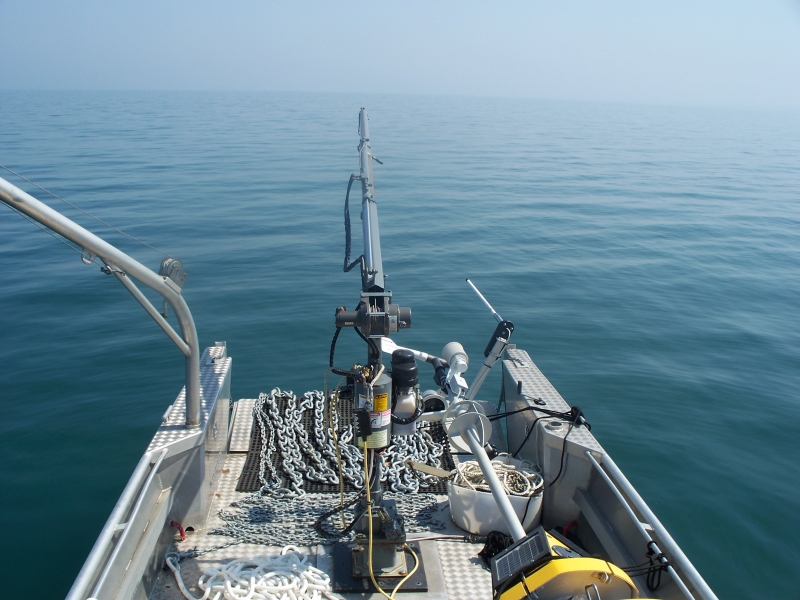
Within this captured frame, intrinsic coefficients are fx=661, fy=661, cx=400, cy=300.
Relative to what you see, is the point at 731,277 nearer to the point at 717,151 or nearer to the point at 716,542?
the point at 716,542

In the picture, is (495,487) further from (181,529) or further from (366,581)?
(181,529)

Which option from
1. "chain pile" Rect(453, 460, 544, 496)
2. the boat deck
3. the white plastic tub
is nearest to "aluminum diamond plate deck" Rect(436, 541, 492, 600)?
the boat deck

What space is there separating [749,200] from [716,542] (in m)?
18.3

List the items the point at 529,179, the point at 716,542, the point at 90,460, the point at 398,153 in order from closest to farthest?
the point at 716,542
the point at 90,460
the point at 529,179
the point at 398,153

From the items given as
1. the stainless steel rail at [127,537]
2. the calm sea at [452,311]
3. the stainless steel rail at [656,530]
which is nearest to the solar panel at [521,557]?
the stainless steel rail at [656,530]

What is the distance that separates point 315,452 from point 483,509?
5.06 ft

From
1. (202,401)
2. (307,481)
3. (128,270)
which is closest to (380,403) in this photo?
(128,270)

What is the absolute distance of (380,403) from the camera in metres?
3.02

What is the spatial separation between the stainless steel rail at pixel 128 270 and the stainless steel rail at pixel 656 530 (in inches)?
97.1

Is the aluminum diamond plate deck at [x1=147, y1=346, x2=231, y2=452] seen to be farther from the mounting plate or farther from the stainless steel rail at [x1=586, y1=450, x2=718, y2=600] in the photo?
the stainless steel rail at [x1=586, y1=450, x2=718, y2=600]

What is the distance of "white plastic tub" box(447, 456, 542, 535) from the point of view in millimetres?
4109

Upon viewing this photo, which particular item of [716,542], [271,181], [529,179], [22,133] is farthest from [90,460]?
[22,133]

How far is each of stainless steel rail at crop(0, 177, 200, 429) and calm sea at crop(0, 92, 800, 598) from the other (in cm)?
187

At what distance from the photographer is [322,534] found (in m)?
4.06
